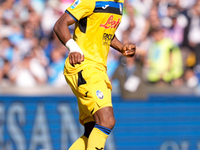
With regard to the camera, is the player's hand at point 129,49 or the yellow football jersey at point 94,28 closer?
the yellow football jersey at point 94,28

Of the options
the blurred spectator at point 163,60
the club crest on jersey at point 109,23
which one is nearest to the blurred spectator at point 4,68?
the blurred spectator at point 163,60

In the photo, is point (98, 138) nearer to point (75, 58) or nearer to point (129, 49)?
point (75, 58)

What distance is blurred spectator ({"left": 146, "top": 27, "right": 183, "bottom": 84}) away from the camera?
9945mm

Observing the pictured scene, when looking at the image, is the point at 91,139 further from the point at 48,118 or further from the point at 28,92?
the point at 28,92

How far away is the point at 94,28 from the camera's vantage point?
15.2ft

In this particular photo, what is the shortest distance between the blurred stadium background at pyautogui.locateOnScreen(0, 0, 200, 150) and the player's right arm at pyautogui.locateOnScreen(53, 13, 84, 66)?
11.2 feet

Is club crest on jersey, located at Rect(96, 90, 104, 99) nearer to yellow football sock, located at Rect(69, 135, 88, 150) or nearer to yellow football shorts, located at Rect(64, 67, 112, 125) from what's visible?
yellow football shorts, located at Rect(64, 67, 112, 125)

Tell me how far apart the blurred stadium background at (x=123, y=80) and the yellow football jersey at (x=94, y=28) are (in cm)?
321

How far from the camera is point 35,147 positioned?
7.56m

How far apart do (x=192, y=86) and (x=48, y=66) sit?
3179mm

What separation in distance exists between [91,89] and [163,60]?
5.85 meters

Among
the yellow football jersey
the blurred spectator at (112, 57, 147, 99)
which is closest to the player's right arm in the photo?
the yellow football jersey

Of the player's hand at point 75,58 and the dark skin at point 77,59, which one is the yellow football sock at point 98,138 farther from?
the player's hand at point 75,58

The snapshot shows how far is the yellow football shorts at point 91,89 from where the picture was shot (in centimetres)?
443
